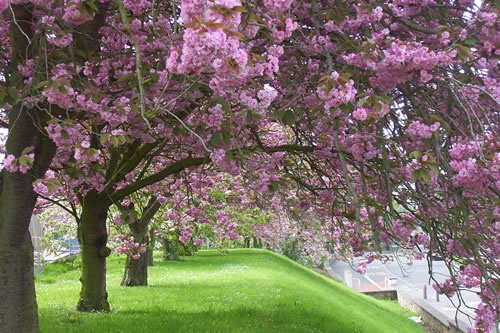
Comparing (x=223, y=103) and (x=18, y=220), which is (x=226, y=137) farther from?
(x=18, y=220)

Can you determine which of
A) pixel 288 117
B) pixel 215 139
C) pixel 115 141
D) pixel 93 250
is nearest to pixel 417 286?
pixel 93 250

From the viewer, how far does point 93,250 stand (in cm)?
809

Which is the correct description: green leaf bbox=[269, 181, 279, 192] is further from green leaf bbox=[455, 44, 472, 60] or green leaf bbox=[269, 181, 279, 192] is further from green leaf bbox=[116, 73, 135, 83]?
green leaf bbox=[455, 44, 472, 60]

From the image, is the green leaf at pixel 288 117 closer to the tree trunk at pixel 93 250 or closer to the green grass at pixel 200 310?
the green grass at pixel 200 310

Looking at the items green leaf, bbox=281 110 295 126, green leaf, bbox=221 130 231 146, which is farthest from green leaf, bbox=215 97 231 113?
green leaf, bbox=281 110 295 126

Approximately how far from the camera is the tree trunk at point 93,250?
7.96 m

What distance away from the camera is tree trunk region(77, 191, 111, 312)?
796cm

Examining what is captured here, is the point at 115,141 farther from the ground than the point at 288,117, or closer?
closer

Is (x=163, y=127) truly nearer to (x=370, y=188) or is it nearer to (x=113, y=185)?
(x=370, y=188)

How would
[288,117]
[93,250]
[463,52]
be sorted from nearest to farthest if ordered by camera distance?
[463,52]
[288,117]
[93,250]

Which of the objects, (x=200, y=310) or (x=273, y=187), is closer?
(x=273, y=187)

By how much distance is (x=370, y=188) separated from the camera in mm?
5312

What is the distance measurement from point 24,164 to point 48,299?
27.8ft

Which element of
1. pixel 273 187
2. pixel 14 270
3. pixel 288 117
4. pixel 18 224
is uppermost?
pixel 288 117
